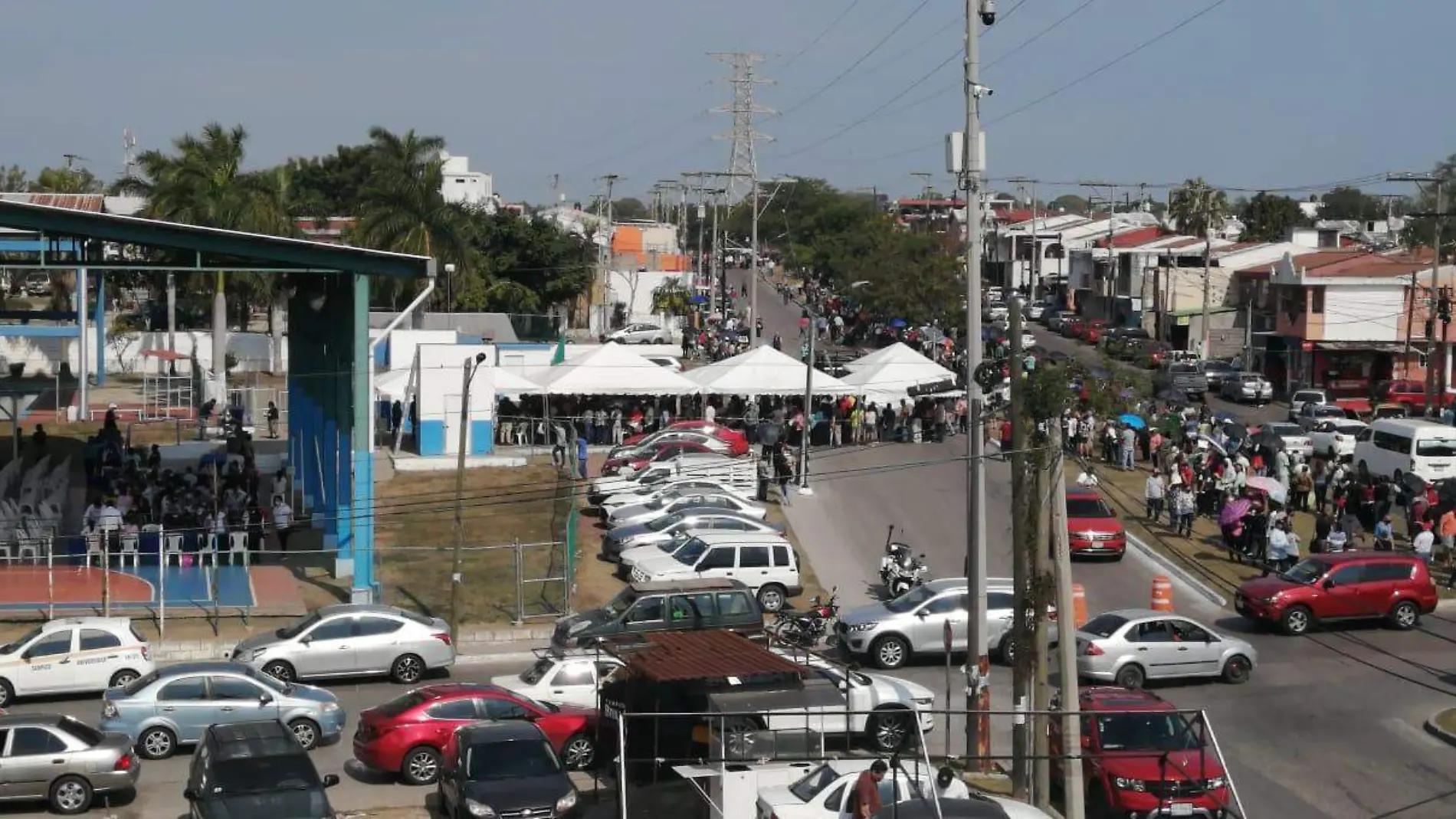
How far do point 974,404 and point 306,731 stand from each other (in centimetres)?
994

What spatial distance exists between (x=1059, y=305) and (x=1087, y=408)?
62632 millimetres

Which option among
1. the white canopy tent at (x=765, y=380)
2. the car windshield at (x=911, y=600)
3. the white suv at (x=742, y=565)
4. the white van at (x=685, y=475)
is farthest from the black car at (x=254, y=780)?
the white canopy tent at (x=765, y=380)

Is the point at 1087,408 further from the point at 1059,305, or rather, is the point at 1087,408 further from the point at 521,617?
the point at 1059,305

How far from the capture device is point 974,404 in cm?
2284

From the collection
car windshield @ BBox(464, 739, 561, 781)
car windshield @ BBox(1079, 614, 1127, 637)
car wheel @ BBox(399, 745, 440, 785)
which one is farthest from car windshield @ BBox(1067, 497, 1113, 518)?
car windshield @ BBox(464, 739, 561, 781)

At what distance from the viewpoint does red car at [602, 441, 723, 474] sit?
40969 mm

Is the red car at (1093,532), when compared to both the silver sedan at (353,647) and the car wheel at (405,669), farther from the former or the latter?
the car wheel at (405,669)

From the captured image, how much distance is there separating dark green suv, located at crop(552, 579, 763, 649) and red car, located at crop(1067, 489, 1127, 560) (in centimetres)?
943

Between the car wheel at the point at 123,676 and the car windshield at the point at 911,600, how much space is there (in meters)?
11.8

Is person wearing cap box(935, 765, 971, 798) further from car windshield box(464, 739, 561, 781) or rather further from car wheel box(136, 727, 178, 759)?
car wheel box(136, 727, 178, 759)

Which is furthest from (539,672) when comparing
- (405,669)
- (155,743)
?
(155,743)

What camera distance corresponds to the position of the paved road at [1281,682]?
2078 centimetres

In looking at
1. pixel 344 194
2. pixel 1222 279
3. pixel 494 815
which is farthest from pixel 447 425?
pixel 344 194

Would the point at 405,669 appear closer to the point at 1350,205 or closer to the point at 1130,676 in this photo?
the point at 1130,676
